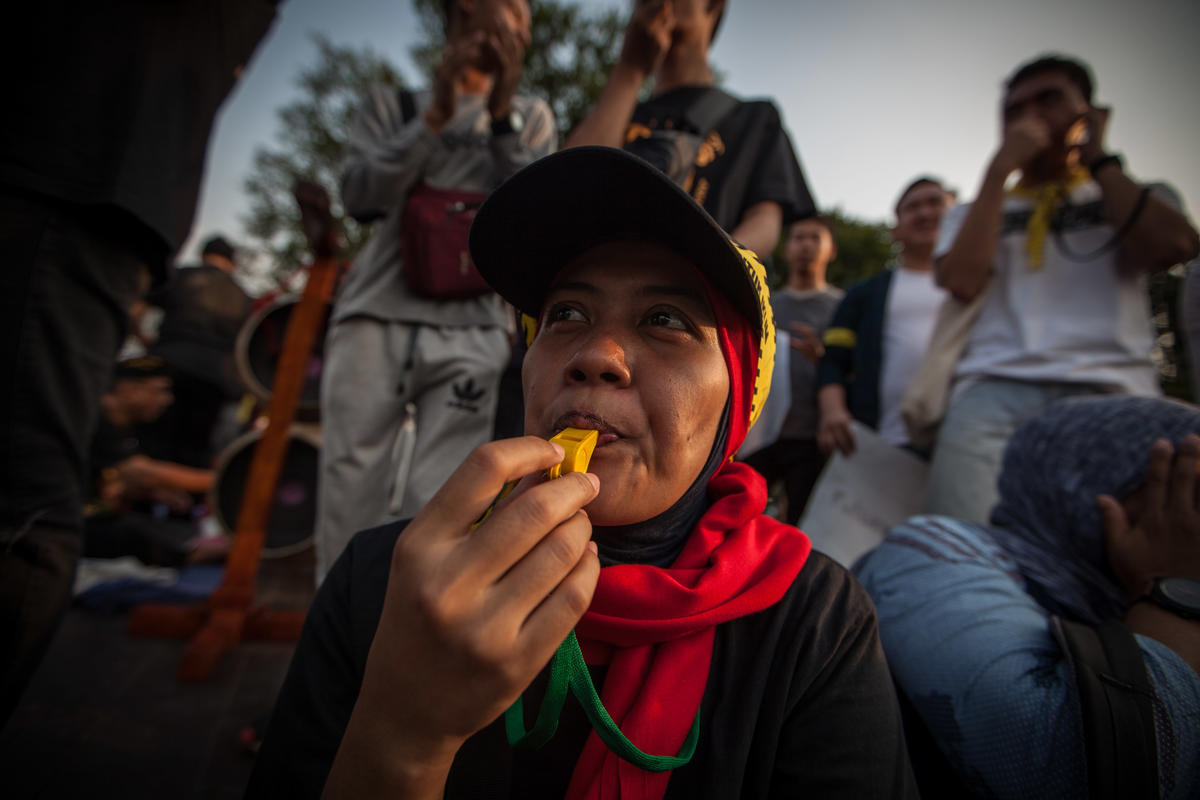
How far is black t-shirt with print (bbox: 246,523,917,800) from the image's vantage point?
3.11ft

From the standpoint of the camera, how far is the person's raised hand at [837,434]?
2.89 m

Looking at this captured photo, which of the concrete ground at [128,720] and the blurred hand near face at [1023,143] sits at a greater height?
the blurred hand near face at [1023,143]

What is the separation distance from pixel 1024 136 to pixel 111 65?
3654mm

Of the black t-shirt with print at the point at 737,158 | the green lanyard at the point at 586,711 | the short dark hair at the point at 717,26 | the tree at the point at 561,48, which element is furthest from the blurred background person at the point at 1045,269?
the tree at the point at 561,48

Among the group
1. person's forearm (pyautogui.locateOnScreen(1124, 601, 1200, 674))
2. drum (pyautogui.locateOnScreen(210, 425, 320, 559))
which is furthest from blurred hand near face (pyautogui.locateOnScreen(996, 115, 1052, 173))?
drum (pyautogui.locateOnScreen(210, 425, 320, 559))

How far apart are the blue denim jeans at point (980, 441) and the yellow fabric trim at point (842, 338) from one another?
3.54 ft

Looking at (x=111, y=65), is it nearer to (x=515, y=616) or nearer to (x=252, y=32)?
(x=252, y=32)

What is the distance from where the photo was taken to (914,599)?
1428 mm

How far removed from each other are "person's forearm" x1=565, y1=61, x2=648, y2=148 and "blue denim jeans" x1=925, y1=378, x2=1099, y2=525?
1.95 metres

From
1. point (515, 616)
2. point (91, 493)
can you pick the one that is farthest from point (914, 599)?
point (91, 493)

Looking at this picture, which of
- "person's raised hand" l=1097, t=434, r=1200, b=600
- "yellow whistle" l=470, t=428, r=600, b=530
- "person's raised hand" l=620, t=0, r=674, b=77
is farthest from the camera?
"person's raised hand" l=620, t=0, r=674, b=77

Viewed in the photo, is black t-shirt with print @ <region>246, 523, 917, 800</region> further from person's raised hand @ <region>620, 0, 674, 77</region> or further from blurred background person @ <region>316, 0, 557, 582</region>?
person's raised hand @ <region>620, 0, 674, 77</region>

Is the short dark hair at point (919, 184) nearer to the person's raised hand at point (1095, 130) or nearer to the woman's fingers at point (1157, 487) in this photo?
the person's raised hand at point (1095, 130)

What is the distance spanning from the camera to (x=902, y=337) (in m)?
3.28
